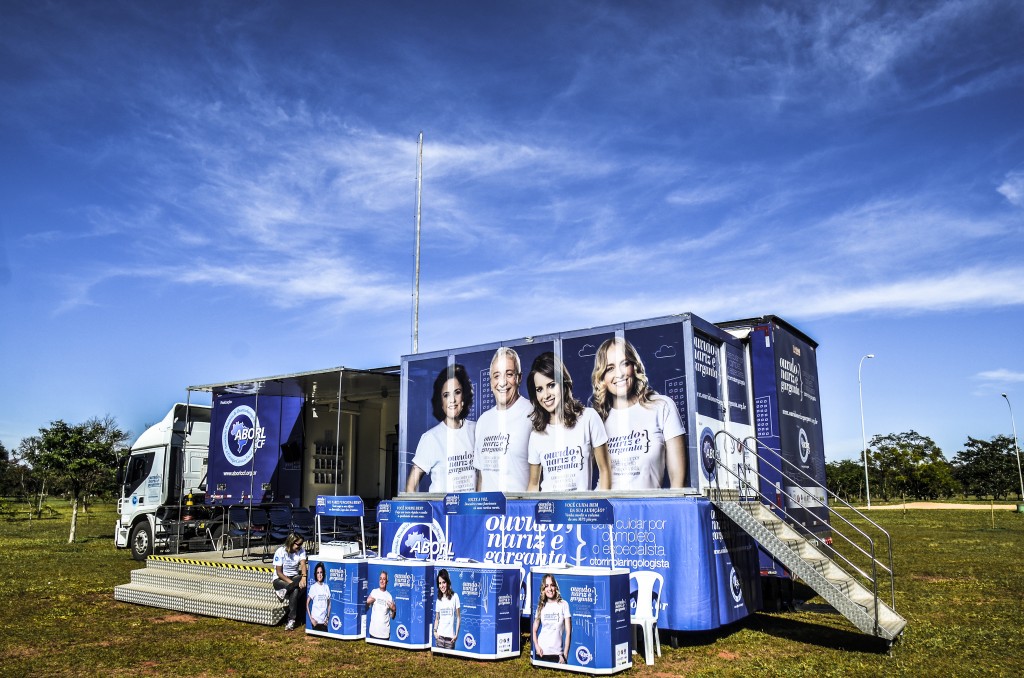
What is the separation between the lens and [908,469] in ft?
210

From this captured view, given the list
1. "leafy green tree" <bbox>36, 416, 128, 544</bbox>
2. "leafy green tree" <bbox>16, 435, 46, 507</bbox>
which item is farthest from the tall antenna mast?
"leafy green tree" <bbox>16, 435, 46, 507</bbox>

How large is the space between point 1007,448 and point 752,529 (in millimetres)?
80418

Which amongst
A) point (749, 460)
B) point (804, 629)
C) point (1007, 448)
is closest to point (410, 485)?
point (749, 460)

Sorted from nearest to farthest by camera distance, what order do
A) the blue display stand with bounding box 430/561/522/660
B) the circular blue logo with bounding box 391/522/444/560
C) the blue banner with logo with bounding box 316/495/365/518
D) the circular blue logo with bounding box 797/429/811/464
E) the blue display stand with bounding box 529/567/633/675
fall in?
the blue display stand with bounding box 529/567/633/675 → the blue display stand with bounding box 430/561/522/660 → the blue banner with logo with bounding box 316/495/365/518 → the circular blue logo with bounding box 391/522/444/560 → the circular blue logo with bounding box 797/429/811/464

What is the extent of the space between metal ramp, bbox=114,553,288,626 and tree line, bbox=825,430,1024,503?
5462 cm

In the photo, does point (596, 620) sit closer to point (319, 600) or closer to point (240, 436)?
point (319, 600)

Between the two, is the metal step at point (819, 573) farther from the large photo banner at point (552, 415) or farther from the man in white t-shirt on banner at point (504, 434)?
the man in white t-shirt on banner at point (504, 434)

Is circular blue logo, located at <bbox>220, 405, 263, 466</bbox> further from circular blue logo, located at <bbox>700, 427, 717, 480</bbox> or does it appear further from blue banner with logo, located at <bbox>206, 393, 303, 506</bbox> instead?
circular blue logo, located at <bbox>700, 427, 717, 480</bbox>

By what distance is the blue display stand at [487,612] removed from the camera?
8945mm

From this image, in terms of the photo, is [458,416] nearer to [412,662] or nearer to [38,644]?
[412,662]

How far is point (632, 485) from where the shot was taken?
404 inches

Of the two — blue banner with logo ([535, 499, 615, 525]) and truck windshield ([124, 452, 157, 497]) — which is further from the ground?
truck windshield ([124, 452, 157, 497])

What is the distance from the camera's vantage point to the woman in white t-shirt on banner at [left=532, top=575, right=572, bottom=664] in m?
8.43

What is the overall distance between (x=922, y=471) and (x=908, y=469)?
4.00 ft
